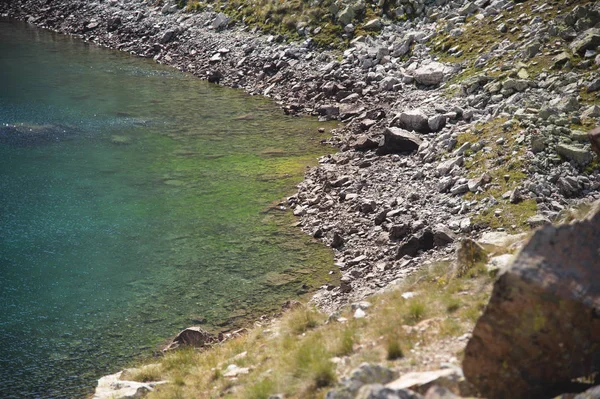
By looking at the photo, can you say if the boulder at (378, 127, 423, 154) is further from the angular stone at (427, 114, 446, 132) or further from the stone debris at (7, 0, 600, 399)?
the angular stone at (427, 114, 446, 132)

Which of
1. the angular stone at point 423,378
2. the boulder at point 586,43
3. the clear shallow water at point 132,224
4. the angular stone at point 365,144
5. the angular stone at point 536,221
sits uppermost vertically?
the boulder at point 586,43

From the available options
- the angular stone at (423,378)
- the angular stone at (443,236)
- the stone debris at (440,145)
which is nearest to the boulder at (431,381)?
the angular stone at (423,378)

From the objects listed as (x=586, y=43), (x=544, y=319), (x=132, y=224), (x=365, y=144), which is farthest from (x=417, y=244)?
Answer: (x=586, y=43)

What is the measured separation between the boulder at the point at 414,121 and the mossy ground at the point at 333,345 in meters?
15.6

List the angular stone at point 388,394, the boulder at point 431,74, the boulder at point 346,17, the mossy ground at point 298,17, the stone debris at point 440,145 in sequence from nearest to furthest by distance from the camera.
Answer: the angular stone at point 388,394
the stone debris at point 440,145
the boulder at point 431,74
the mossy ground at point 298,17
the boulder at point 346,17

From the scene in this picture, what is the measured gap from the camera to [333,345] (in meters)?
12.6

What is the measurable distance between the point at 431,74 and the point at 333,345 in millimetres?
27417

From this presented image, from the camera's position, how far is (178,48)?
5762 cm

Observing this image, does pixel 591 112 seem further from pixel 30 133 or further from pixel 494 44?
pixel 30 133

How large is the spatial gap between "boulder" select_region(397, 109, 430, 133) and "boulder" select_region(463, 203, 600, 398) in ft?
72.9

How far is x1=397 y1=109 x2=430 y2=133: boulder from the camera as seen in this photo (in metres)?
31.0

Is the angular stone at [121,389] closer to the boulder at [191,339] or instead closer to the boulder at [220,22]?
the boulder at [191,339]

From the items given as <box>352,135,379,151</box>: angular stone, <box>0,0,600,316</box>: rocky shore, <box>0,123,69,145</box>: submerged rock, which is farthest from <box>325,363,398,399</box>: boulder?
<box>0,123,69,145</box>: submerged rock

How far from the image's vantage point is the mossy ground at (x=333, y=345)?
1163 cm
